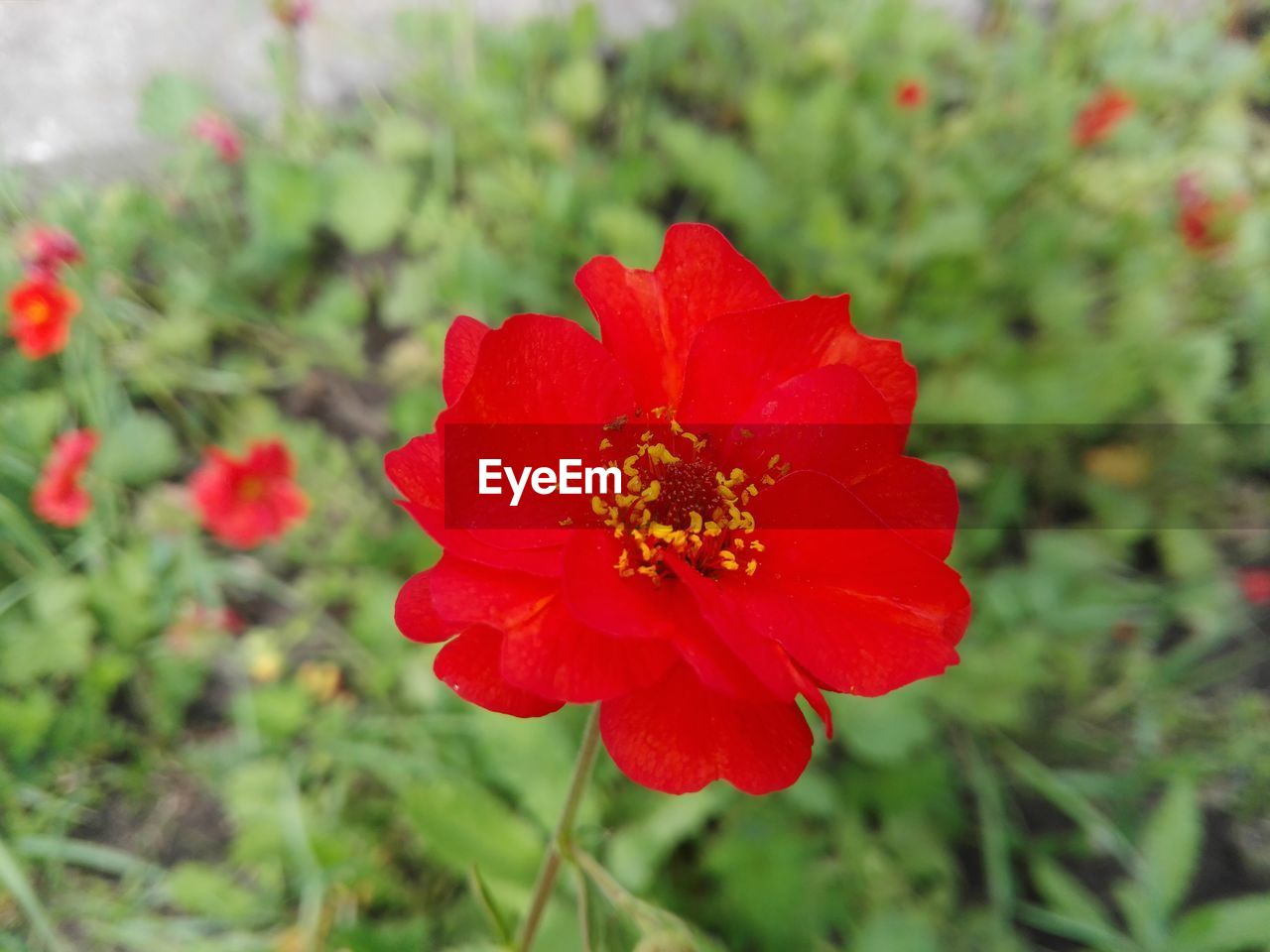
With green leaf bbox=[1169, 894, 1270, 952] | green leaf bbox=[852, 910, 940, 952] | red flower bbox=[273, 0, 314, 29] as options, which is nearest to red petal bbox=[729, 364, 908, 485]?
green leaf bbox=[852, 910, 940, 952]

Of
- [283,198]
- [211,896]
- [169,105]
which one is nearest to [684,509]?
[211,896]

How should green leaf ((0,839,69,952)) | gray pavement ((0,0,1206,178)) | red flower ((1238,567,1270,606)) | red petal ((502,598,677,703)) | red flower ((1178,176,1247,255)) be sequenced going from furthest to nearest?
gray pavement ((0,0,1206,178)) → red flower ((1178,176,1247,255)) → red flower ((1238,567,1270,606)) → green leaf ((0,839,69,952)) → red petal ((502,598,677,703))

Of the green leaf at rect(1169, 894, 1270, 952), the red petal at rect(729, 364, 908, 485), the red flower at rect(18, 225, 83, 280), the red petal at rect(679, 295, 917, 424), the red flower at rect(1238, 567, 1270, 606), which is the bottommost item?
the green leaf at rect(1169, 894, 1270, 952)

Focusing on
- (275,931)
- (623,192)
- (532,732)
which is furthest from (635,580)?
(623,192)

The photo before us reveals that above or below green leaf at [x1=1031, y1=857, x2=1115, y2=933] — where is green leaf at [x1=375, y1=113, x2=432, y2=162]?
above

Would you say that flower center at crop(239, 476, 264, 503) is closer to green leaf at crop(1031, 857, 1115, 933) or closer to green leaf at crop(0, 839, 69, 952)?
green leaf at crop(0, 839, 69, 952)

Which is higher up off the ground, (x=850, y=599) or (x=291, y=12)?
(x=291, y=12)

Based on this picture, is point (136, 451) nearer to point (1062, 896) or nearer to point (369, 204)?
point (369, 204)
